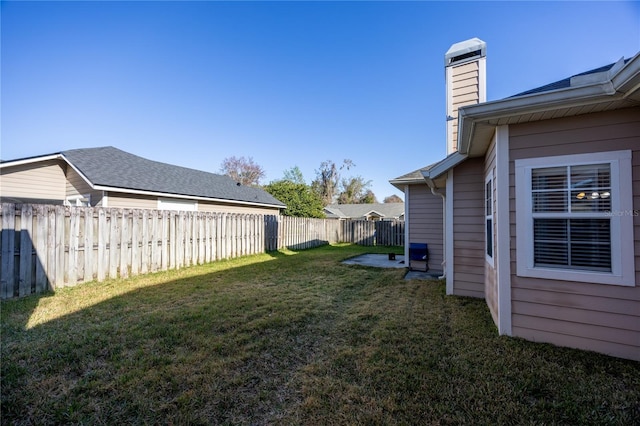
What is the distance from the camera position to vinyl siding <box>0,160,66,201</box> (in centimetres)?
895

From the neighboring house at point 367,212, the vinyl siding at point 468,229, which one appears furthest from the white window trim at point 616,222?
the neighboring house at point 367,212

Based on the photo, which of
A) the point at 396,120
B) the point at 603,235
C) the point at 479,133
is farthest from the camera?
the point at 396,120

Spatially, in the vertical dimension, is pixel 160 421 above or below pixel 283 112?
below

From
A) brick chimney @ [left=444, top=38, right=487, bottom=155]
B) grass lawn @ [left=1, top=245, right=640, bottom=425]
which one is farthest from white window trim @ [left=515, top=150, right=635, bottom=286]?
brick chimney @ [left=444, top=38, right=487, bottom=155]

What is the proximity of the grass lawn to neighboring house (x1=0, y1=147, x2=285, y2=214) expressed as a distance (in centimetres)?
603

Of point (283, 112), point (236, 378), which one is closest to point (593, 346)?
point (236, 378)

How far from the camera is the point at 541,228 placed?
9.83 feet

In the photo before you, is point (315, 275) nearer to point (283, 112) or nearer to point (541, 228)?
point (541, 228)

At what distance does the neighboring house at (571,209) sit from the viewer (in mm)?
2570

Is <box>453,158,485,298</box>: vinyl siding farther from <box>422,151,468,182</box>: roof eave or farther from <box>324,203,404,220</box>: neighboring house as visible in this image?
<box>324,203,404,220</box>: neighboring house

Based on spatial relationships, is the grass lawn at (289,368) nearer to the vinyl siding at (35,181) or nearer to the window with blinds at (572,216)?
the window with blinds at (572,216)

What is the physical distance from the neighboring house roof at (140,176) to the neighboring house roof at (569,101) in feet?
35.5

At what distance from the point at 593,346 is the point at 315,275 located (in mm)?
5166

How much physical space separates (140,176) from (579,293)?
1335 cm
